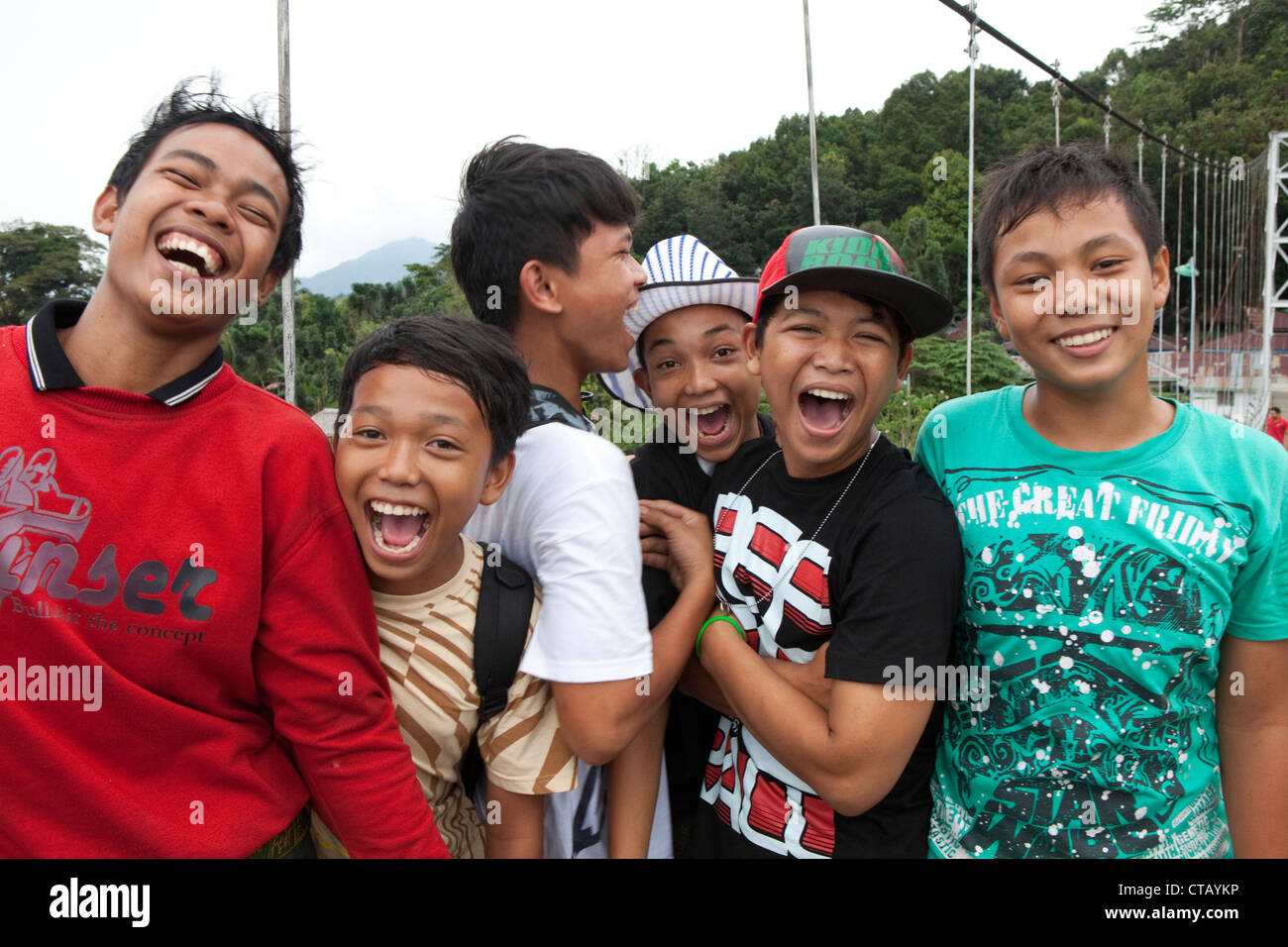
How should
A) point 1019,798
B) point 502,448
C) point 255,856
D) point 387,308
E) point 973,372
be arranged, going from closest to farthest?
point 255,856 < point 1019,798 < point 502,448 < point 973,372 < point 387,308

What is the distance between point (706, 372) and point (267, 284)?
1.09 meters

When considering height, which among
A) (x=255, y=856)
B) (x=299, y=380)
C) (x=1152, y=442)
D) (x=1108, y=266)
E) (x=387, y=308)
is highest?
(x=387, y=308)

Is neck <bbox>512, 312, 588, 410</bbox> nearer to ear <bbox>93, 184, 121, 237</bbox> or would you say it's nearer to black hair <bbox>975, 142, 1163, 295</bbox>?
ear <bbox>93, 184, 121, 237</bbox>

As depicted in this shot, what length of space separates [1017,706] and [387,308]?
32109 millimetres

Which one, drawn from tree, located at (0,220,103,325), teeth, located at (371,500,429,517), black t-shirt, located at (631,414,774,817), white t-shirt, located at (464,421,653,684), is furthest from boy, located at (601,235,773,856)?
tree, located at (0,220,103,325)

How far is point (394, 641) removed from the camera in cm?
168

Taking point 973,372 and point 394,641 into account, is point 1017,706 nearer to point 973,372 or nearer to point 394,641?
point 394,641

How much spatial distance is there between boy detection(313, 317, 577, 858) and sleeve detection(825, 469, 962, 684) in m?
0.63

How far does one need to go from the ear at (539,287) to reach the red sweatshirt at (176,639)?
28.9 inches

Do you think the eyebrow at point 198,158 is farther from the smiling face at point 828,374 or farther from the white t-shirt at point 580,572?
the smiling face at point 828,374

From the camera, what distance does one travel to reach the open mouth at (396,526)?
1.62 meters

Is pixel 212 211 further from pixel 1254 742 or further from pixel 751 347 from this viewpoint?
pixel 1254 742

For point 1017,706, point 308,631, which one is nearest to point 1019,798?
point 1017,706

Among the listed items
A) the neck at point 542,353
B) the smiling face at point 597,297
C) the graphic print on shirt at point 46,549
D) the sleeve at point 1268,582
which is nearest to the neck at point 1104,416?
the sleeve at point 1268,582
